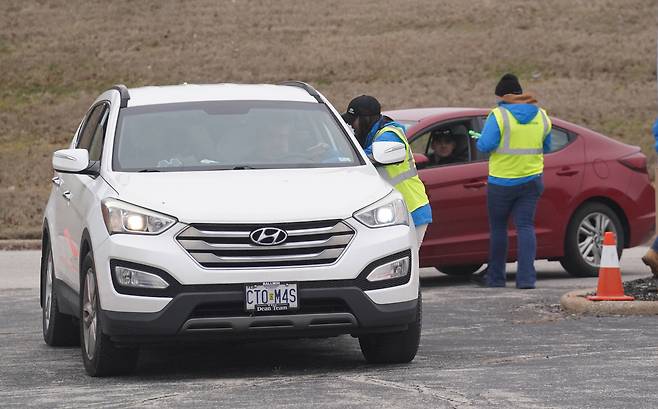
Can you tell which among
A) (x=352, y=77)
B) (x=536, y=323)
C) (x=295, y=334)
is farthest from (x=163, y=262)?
(x=352, y=77)

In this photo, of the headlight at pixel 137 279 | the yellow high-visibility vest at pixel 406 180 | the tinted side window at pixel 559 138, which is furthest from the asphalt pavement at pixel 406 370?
the tinted side window at pixel 559 138

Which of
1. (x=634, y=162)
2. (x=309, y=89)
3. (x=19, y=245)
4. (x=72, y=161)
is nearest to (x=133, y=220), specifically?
(x=72, y=161)

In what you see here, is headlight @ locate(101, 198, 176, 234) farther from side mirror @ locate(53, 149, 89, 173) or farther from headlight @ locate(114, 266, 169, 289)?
side mirror @ locate(53, 149, 89, 173)

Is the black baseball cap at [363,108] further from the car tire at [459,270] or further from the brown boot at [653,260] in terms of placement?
the car tire at [459,270]

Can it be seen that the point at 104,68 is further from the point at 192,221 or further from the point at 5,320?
the point at 192,221

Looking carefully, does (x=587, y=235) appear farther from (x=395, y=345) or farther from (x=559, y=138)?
(x=395, y=345)

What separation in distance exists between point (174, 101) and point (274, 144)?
0.82 m

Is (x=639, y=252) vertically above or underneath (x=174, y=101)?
underneath

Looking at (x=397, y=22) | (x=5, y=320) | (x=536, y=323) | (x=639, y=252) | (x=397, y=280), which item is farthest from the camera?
(x=397, y=22)

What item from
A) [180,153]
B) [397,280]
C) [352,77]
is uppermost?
[180,153]

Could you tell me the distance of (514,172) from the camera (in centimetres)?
1393

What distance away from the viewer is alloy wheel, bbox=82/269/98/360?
886 centimetres

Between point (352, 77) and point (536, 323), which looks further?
point (352, 77)

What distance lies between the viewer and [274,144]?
31.4 ft
